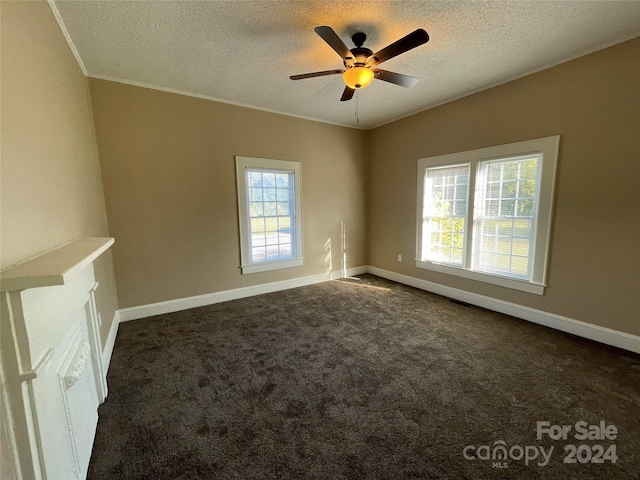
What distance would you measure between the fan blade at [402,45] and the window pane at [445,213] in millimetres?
2158

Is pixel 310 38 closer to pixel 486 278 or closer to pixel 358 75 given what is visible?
pixel 358 75

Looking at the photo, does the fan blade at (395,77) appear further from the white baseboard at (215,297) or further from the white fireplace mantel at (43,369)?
the white baseboard at (215,297)

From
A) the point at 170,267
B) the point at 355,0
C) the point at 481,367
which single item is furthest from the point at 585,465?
the point at 170,267

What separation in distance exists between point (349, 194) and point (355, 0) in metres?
3.27

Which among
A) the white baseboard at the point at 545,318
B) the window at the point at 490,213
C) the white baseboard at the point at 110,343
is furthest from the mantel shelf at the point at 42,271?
the white baseboard at the point at 545,318

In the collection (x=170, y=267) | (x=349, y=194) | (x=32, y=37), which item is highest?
(x=32, y=37)

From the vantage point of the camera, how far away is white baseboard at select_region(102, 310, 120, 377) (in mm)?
2242

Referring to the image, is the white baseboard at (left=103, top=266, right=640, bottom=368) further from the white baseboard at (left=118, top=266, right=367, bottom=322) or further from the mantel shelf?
the mantel shelf

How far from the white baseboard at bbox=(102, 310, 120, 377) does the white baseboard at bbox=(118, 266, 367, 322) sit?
197 millimetres

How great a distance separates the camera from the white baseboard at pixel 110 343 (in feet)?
7.35

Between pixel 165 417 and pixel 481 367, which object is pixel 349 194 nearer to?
pixel 481 367

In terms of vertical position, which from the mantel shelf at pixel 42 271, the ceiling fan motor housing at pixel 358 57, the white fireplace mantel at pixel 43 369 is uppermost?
the ceiling fan motor housing at pixel 358 57

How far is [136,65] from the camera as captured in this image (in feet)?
8.98

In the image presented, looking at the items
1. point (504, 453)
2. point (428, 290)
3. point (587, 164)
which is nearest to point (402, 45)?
point (587, 164)
